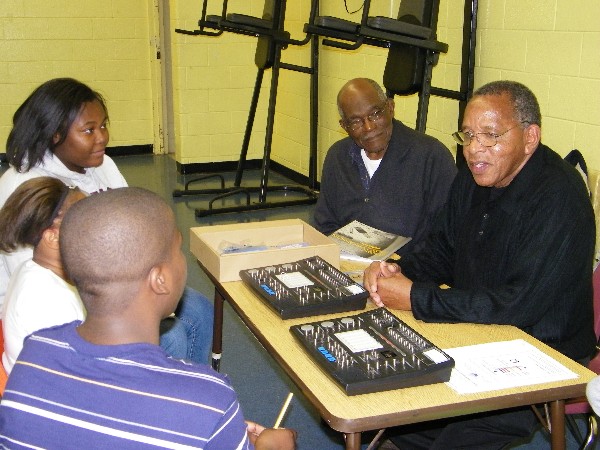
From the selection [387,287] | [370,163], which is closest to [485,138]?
[387,287]

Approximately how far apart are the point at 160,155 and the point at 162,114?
416 millimetres

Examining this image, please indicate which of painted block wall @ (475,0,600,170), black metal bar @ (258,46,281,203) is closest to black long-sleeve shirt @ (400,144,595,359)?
painted block wall @ (475,0,600,170)

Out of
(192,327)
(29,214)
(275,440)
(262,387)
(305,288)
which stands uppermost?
(29,214)

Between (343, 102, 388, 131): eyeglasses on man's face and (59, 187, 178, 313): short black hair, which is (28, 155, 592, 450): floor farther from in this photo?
(59, 187, 178, 313): short black hair

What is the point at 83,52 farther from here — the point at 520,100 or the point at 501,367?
the point at 501,367

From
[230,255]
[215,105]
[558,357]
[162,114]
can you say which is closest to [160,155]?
[162,114]

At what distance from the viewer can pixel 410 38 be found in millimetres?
3615

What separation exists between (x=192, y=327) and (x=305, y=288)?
83cm

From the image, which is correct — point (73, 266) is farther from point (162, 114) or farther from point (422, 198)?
point (162, 114)

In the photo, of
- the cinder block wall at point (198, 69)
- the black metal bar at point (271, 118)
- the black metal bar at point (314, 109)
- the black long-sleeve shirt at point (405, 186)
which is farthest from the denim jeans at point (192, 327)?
the black metal bar at point (314, 109)

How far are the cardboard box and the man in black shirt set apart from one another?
0.21 m

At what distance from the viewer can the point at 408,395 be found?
59.1 inches

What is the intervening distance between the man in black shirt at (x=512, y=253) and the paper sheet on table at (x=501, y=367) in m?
0.19

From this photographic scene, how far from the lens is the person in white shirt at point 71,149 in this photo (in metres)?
2.55
